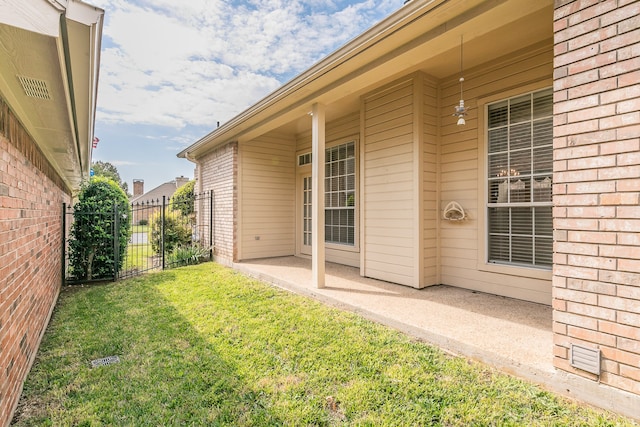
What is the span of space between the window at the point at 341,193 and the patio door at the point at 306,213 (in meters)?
0.79

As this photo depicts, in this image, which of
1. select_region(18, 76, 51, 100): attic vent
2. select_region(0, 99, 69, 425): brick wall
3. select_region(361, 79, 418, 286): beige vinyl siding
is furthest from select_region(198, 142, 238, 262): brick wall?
select_region(18, 76, 51, 100): attic vent

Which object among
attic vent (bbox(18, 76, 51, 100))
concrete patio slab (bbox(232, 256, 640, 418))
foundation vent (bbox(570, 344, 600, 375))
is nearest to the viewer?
attic vent (bbox(18, 76, 51, 100))

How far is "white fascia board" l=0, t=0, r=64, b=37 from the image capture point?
42.9 inches

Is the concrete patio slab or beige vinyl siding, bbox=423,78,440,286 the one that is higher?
beige vinyl siding, bbox=423,78,440,286

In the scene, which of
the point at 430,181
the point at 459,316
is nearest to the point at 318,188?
the point at 430,181

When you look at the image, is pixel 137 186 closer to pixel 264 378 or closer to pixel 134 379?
pixel 134 379

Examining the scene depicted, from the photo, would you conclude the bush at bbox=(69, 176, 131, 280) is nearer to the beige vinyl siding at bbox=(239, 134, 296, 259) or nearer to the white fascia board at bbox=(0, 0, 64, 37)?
the beige vinyl siding at bbox=(239, 134, 296, 259)

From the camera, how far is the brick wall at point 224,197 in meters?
7.09

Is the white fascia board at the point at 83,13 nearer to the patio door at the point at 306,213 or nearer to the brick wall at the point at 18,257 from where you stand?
the brick wall at the point at 18,257

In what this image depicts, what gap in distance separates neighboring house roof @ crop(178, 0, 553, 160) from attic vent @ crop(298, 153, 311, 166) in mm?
2042

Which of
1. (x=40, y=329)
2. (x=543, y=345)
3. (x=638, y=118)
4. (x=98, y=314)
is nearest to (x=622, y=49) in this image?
(x=638, y=118)

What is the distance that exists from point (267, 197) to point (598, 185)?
250 inches

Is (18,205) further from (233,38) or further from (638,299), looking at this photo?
(233,38)

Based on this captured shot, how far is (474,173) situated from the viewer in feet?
14.2
